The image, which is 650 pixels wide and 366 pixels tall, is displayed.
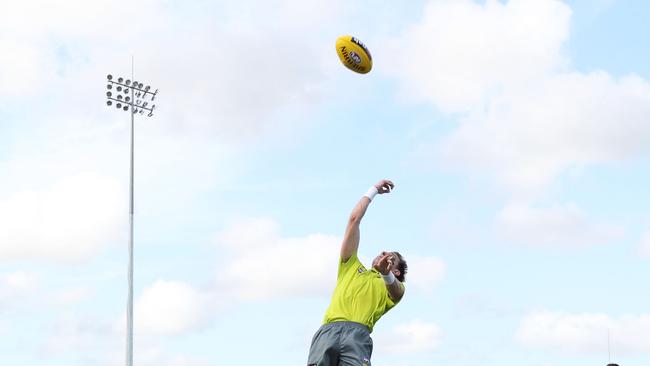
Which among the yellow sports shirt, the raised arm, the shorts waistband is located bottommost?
the shorts waistband

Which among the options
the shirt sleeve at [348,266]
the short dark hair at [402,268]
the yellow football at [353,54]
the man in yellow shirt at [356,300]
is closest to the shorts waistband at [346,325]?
the man in yellow shirt at [356,300]

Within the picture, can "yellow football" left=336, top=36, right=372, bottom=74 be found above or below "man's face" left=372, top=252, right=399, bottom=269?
above

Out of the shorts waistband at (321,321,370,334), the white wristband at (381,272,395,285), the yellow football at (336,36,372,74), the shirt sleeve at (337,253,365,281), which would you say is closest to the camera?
the shorts waistband at (321,321,370,334)

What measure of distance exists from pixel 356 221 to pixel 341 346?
1.21 metres

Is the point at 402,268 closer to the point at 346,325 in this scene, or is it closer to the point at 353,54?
the point at 346,325

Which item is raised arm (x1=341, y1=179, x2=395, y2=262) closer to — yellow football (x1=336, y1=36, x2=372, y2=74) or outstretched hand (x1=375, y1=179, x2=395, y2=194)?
outstretched hand (x1=375, y1=179, x2=395, y2=194)

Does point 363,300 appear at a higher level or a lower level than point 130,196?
lower

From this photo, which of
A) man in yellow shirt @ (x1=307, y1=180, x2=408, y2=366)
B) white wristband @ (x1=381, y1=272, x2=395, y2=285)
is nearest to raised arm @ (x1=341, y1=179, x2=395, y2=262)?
man in yellow shirt @ (x1=307, y1=180, x2=408, y2=366)

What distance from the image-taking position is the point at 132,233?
36.3 meters

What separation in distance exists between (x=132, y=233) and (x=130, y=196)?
5.46 ft

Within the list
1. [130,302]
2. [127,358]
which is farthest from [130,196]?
[127,358]

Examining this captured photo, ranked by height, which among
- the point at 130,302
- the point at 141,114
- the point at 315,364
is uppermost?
the point at 141,114

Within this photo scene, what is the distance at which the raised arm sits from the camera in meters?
8.98

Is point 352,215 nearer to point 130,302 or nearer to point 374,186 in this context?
point 374,186
